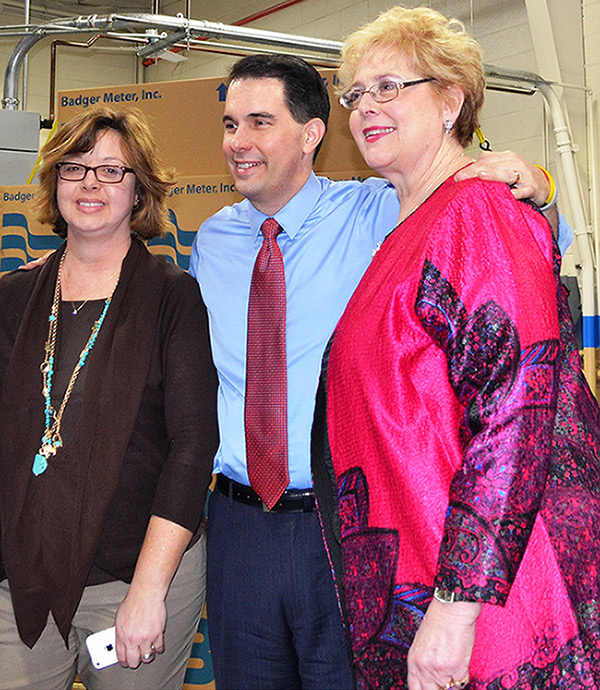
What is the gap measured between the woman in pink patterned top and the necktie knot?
1.51 ft

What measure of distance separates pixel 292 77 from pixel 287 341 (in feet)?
1.97

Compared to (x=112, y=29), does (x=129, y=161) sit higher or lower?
lower

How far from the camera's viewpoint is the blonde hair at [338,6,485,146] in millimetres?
1273

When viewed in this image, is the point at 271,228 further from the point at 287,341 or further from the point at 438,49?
the point at 438,49

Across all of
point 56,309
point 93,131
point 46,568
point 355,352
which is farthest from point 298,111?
point 46,568

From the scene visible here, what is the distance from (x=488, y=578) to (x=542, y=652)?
0.15m

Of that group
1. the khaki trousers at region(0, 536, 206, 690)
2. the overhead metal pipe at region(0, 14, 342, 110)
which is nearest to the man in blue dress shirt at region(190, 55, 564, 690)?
the khaki trousers at region(0, 536, 206, 690)

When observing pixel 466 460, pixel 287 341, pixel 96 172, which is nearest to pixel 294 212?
pixel 287 341

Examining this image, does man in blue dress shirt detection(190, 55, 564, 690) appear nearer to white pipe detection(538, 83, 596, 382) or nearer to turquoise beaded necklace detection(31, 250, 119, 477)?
turquoise beaded necklace detection(31, 250, 119, 477)

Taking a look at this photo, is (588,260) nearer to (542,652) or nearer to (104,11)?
(542,652)

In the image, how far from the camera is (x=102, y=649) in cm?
145

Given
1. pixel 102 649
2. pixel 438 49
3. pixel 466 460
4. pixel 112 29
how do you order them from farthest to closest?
pixel 112 29
pixel 102 649
pixel 438 49
pixel 466 460

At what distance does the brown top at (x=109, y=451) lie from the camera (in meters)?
1.45

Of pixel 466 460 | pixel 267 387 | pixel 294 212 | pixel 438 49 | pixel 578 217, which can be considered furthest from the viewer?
pixel 578 217
